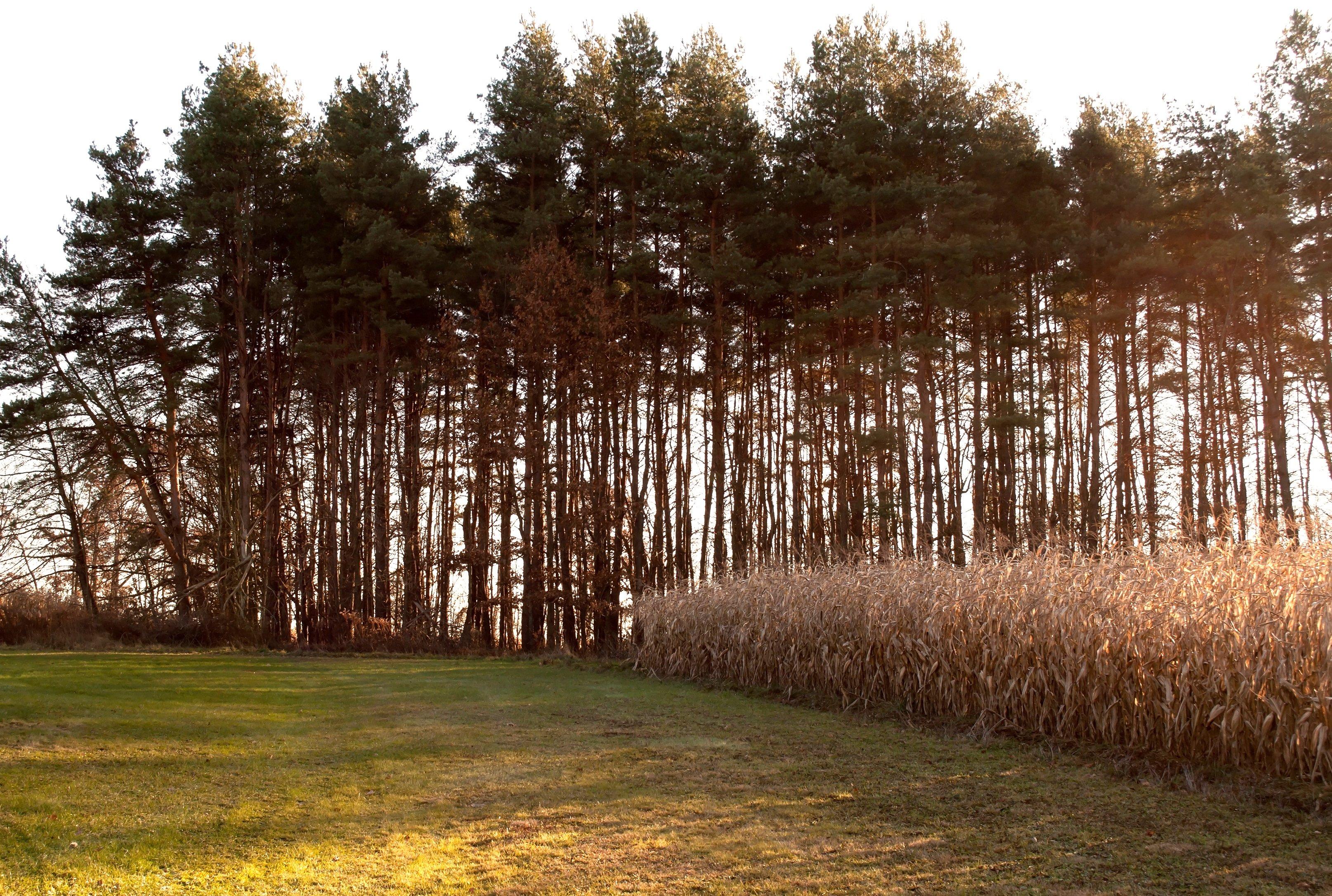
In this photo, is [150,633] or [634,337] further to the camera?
[634,337]

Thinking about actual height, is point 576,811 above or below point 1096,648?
below

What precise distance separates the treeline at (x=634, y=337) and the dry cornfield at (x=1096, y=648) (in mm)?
9836

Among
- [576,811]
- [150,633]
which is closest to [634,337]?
[150,633]

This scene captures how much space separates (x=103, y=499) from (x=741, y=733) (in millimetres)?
18204

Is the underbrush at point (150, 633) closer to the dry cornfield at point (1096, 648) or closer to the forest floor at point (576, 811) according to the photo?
the forest floor at point (576, 811)

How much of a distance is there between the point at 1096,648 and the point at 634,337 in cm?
1645

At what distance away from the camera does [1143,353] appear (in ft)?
78.0

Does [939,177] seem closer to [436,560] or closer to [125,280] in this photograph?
[436,560]

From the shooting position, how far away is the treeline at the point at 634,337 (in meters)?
→ 20.1

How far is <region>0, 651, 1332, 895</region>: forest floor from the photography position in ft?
13.0

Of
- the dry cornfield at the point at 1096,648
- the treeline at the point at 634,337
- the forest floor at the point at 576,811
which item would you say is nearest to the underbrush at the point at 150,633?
the treeline at the point at 634,337

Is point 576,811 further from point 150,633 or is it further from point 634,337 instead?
point 634,337

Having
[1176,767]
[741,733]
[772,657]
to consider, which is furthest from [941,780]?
[772,657]

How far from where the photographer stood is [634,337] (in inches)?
869
